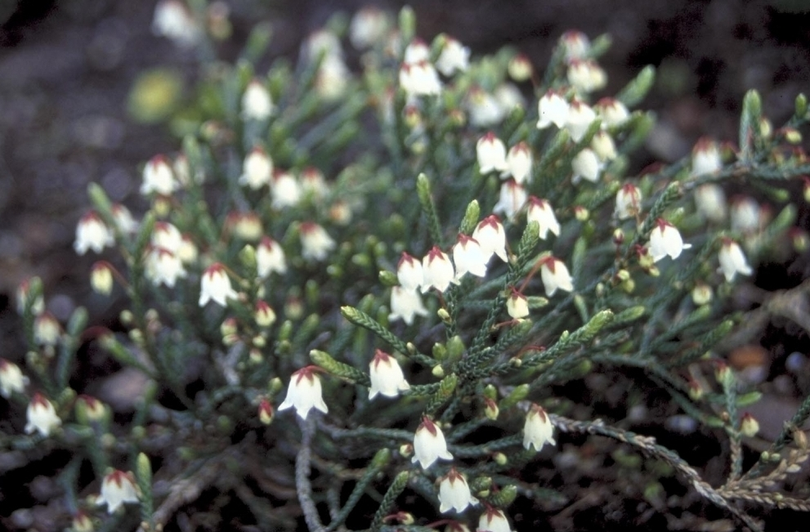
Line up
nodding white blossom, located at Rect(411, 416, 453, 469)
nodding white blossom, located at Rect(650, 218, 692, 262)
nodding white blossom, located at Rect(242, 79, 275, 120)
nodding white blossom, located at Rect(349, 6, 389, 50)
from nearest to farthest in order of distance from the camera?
nodding white blossom, located at Rect(411, 416, 453, 469), nodding white blossom, located at Rect(650, 218, 692, 262), nodding white blossom, located at Rect(242, 79, 275, 120), nodding white blossom, located at Rect(349, 6, 389, 50)

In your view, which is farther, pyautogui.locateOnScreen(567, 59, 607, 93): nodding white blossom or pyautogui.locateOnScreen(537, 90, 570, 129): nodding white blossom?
pyautogui.locateOnScreen(567, 59, 607, 93): nodding white blossom

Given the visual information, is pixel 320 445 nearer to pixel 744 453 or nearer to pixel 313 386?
pixel 313 386

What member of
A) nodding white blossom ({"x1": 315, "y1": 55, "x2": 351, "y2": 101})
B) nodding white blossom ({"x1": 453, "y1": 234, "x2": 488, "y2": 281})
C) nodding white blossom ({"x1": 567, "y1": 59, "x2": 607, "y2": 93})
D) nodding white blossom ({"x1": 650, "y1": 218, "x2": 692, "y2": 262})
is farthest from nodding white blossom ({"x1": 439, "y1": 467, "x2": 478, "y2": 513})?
nodding white blossom ({"x1": 315, "y1": 55, "x2": 351, "y2": 101})

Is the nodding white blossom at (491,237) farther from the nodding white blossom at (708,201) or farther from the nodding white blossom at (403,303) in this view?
the nodding white blossom at (708,201)

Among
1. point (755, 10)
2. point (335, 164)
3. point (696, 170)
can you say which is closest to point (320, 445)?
point (696, 170)

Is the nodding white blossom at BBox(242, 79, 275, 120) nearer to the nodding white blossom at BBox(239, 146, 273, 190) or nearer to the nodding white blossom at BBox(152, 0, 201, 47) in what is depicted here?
the nodding white blossom at BBox(239, 146, 273, 190)

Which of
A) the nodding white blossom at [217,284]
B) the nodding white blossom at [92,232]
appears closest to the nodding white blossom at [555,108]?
the nodding white blossom at [217,284]
